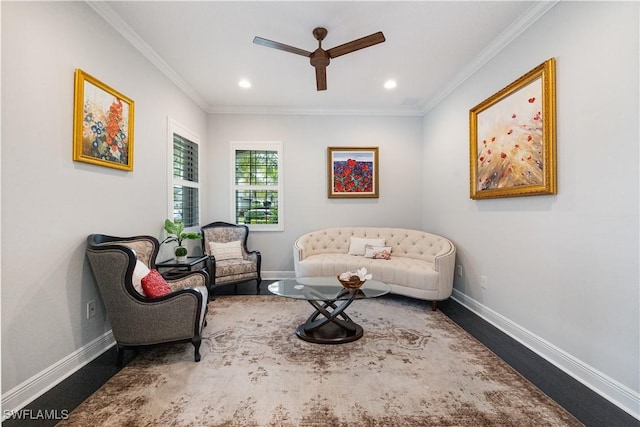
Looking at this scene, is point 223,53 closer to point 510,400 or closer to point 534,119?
point 534,119

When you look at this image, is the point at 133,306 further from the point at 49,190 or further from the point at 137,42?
Answer: the point at 137,42

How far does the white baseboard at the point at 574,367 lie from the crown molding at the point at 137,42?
454cm

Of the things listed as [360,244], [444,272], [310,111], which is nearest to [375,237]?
[360,244]

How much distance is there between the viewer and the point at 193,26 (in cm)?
273

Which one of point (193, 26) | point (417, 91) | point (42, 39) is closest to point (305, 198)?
point (417, 91)

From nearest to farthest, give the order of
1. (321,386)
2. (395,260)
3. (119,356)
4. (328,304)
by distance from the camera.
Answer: (321,386)
(119,356)
(328,304)
(395,260)

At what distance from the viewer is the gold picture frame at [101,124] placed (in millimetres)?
2238

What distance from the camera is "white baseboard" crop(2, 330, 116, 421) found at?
175 centimetres

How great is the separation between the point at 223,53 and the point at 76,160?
1.83 m

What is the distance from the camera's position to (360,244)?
4586mm

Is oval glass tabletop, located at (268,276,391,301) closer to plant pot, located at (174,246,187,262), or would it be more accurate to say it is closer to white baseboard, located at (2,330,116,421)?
plant pot, located at (174,246,187,262)

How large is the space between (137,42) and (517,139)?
12.4 feet

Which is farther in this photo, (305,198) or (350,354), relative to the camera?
(305,198)

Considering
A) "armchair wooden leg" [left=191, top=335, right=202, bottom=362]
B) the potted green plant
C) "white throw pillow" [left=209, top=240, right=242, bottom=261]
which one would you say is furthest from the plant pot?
"armchair wooden leg" [left=191, top=335, right=202, bottom=362]
